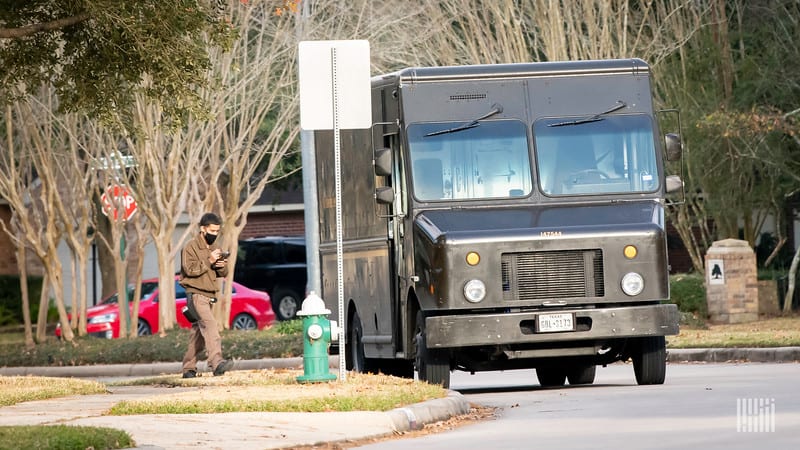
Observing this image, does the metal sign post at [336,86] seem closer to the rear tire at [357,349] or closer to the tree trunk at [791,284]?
the rear tire at [357,349]

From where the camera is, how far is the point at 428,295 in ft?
50.0

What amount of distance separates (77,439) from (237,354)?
1533cm

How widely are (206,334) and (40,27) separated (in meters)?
3.43

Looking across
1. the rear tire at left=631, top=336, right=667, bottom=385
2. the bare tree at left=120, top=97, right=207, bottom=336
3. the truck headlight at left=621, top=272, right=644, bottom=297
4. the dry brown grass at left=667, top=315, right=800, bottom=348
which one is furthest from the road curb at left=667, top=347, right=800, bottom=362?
the bare tree at left=120, top=97, right=207, bottom=336

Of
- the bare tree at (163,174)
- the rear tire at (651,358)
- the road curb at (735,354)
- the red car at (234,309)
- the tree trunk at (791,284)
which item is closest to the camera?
the rear tire at (651,358)

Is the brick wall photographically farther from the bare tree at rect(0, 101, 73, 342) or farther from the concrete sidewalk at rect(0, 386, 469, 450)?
the concrete sidewalk at rect(0, 386, 469, 450)

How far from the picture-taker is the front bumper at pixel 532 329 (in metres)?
14.9

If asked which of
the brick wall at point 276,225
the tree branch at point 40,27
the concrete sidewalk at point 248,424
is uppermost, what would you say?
the tree branch at point 40,27

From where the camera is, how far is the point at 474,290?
15039mm

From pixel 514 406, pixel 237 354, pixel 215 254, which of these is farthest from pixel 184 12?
pixel 237 354

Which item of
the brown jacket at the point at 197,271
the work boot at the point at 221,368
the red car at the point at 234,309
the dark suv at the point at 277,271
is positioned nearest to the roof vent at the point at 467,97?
the brown jacket at the point at 197,271

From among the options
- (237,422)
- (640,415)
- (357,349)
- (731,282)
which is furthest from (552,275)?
(731,282)

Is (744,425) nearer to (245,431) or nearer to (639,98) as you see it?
(245,431)

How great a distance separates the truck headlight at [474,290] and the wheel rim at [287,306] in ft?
84.2
